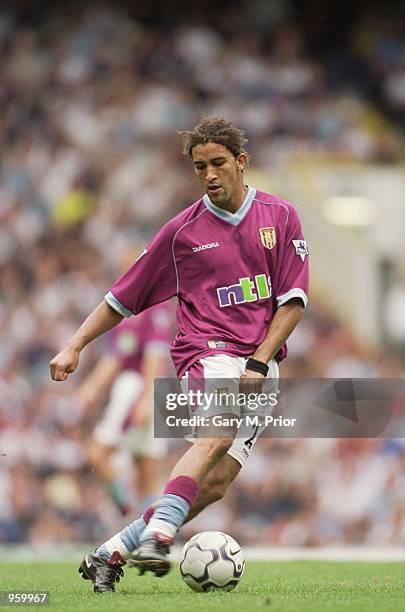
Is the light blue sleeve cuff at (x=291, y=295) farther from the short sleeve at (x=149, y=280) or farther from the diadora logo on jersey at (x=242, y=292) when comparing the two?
the short sleeve at (x=149, y=280)

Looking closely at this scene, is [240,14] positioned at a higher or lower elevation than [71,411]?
higher

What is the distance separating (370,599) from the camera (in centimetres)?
540

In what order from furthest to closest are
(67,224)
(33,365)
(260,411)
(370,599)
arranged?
(67,224)
(33,365)
(260,411)
(370,599)

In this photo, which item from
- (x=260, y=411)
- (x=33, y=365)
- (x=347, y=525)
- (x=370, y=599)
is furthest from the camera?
(x=33, y=365)

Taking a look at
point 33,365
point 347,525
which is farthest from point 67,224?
point 347,525

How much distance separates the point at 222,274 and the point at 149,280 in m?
0.38

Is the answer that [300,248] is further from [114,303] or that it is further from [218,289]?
[114,303]

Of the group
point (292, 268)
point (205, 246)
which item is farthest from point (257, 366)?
point (205, 246)

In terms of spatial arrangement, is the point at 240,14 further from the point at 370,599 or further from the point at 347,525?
the point at 370,599

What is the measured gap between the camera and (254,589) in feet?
19.8

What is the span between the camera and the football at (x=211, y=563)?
224 inches

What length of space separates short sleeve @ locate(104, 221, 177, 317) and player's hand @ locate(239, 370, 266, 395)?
0.65m

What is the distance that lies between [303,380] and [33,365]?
3054 mm

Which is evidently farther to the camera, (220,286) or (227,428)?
(220,286)
